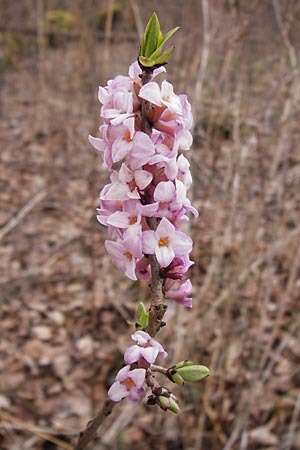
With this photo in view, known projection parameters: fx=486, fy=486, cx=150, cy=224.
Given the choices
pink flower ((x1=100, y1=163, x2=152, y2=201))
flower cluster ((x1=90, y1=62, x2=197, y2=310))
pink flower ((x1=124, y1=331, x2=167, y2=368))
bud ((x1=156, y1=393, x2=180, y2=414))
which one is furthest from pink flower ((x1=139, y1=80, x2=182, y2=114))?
bud ((x1=156, y1=393, x2=180, y2=414))

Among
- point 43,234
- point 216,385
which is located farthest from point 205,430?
point 43,234

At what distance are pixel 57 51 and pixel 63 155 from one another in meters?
2.48

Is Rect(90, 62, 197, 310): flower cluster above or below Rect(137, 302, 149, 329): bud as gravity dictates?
above

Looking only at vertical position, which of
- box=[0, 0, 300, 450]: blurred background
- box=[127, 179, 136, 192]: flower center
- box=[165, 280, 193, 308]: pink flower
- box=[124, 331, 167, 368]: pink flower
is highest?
box=[127, 179, 136, 192]: flower center

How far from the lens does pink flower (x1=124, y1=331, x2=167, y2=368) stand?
753 millimetres

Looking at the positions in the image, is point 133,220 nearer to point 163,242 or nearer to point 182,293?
point 163,242

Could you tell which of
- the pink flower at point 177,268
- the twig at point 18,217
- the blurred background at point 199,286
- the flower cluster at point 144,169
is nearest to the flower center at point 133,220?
the flower cluster at point 144,169

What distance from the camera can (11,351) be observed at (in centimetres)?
313

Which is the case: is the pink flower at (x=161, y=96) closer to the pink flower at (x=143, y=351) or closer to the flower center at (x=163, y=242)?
the flower center at (x=163, y=242)

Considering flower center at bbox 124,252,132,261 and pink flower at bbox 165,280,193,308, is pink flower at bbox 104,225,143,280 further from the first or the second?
pink flower at bbox 165,280,193,308

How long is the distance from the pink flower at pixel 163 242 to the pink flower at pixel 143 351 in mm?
125

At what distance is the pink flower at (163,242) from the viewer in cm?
75

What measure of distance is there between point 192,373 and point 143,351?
11 cm

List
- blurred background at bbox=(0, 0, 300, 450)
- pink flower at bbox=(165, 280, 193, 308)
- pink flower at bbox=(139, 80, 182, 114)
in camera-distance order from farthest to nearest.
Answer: blurred background at bbox=(0, 0, 300, 450)
pink flower at bbox=(165, 280, 193, 308)
pink flower at bbox=(139, 80, 182, 114)
